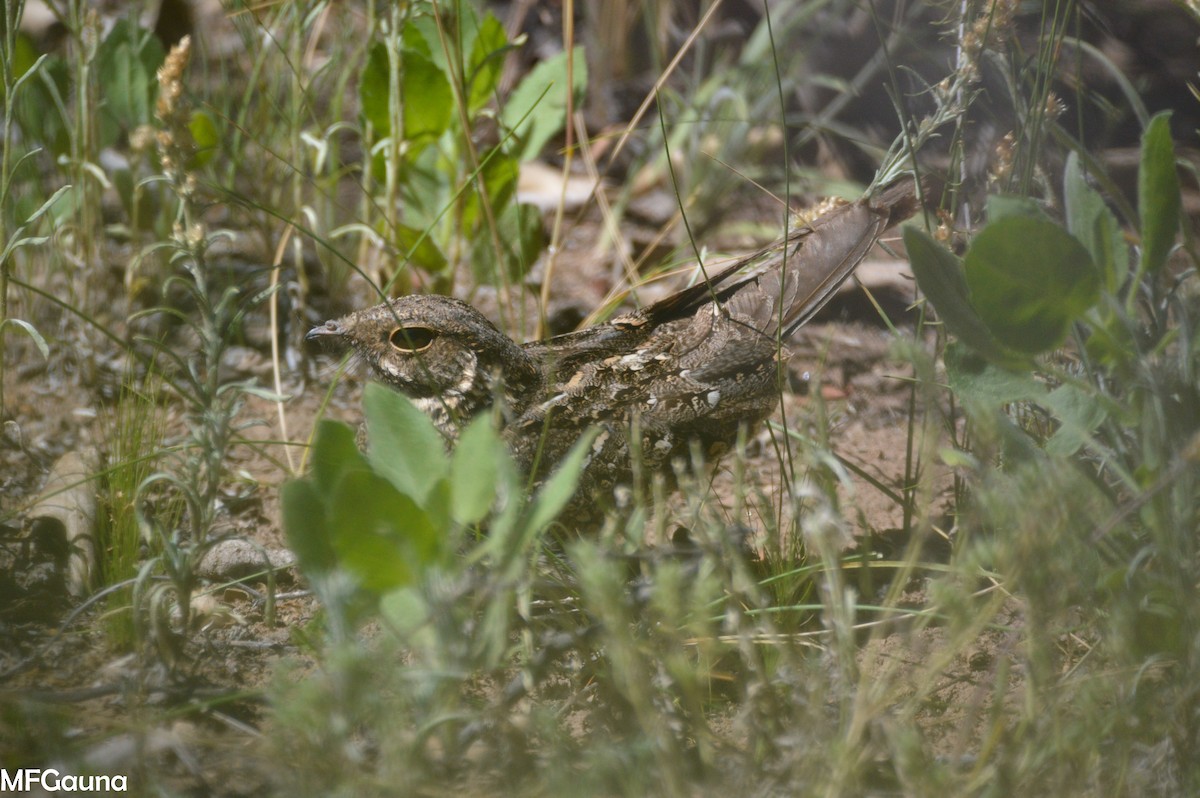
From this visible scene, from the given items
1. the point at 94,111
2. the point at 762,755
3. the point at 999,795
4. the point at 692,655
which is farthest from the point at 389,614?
the point at 94,111

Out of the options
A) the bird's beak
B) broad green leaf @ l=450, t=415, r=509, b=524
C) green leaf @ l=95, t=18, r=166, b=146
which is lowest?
broad green leaf @ l=450, t=415, r=509, b=524

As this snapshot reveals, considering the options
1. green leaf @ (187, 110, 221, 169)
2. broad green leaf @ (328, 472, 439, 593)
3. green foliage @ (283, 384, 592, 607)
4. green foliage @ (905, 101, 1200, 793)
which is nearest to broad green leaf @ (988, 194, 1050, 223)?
green foliage @ (905, 101, 1200, 793)

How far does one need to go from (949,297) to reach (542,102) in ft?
6.39

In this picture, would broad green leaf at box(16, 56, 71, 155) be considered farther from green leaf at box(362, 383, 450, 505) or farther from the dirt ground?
green leaf at box(362, 383, 450, 505)

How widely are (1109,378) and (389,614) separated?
60.7 inches

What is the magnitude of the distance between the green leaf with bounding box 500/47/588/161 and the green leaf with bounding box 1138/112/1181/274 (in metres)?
1.98

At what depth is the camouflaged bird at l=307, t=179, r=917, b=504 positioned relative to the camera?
270 cm

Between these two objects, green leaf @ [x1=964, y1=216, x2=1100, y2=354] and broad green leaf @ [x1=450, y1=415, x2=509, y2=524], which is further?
green leaf @ [x1=964, y1=216, x2=1100, y2=354]

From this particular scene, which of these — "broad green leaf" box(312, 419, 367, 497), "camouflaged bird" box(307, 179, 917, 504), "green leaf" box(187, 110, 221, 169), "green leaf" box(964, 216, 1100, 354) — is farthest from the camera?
"green leaf" box(187, 110, 221, 169)

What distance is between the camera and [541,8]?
4.95 meters

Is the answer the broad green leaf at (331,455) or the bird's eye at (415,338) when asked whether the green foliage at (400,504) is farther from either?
the bird's eye at (415,338)

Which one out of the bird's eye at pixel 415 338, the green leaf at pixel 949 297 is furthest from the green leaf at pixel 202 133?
the green leaf at pixel 949 297

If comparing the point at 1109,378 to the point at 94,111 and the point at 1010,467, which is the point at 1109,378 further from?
the point at 94,111

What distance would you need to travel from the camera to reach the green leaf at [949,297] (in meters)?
1.95
